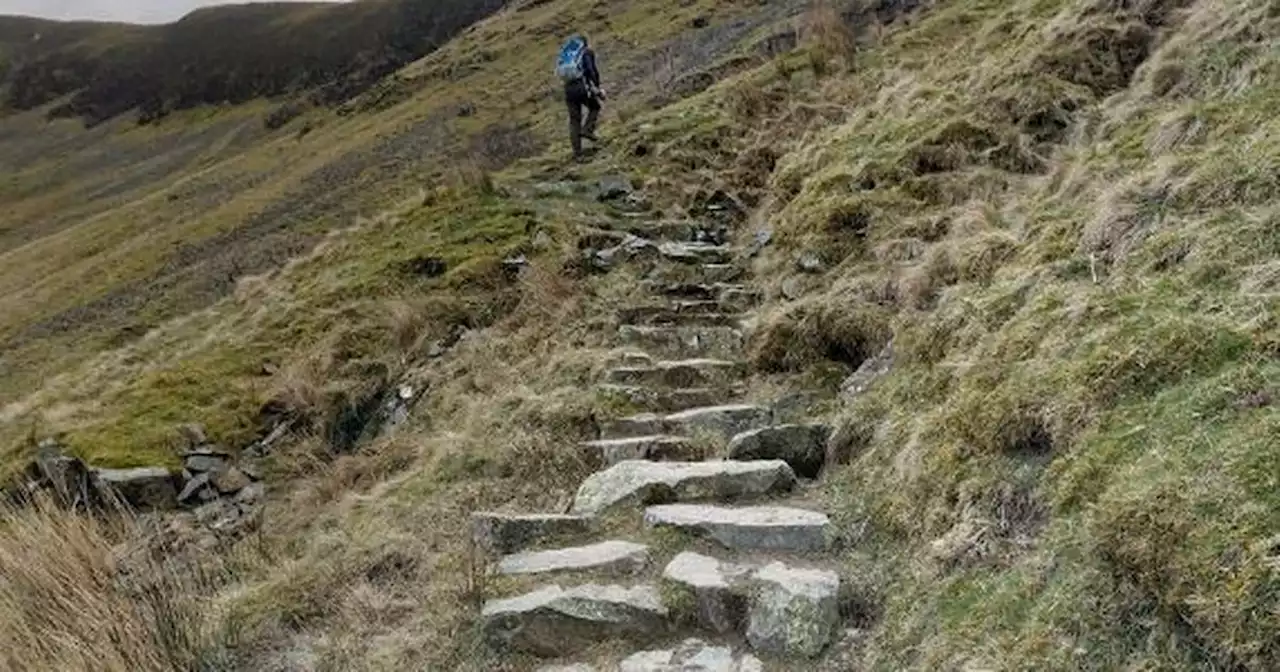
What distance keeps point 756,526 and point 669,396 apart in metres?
3.23

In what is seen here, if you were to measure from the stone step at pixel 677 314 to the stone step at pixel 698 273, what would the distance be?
0.86m

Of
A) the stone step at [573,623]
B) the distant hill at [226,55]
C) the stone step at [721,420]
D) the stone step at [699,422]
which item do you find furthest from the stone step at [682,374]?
the distant hill at [226,55]

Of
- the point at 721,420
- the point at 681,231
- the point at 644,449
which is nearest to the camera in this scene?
the point at 644,449

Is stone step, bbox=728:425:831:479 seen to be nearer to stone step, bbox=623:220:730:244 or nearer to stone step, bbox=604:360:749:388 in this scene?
stone step, bbox=604:360:749:388

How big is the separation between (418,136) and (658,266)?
22.2 meters

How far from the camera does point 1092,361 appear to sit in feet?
17.5

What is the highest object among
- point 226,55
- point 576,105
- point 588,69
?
point 226,55

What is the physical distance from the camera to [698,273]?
12398 millimetres

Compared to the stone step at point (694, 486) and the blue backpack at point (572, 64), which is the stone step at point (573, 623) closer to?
the stone step at point (694, 486)

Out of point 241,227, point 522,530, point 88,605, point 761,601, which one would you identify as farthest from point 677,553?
point 241,227

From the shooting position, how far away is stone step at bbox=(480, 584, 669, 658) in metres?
5.59

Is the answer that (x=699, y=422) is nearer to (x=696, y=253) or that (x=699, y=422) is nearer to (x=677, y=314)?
(x=677, y=314)

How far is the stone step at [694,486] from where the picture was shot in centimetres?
693

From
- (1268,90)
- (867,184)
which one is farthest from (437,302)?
(1268,90)
